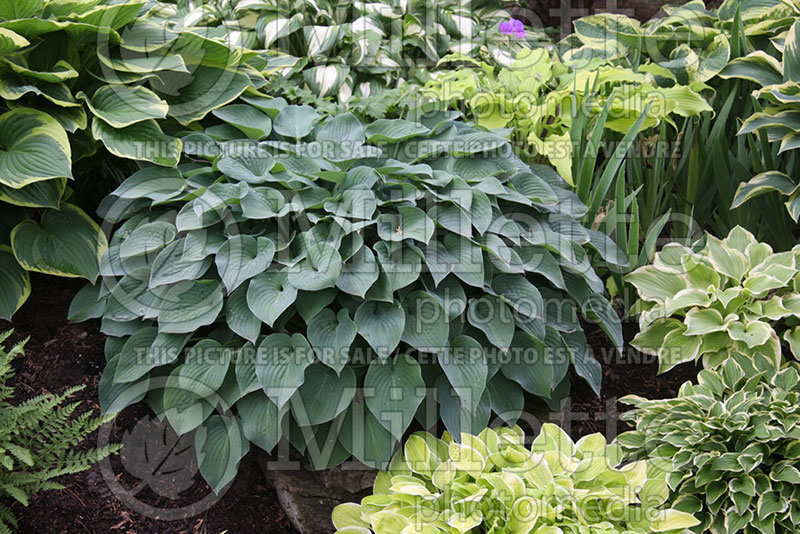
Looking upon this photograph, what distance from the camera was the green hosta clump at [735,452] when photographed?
5.89ft

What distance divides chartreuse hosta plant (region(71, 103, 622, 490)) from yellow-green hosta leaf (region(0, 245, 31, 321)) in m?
0.17

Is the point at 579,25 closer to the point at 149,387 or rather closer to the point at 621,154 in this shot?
the point at 621,154

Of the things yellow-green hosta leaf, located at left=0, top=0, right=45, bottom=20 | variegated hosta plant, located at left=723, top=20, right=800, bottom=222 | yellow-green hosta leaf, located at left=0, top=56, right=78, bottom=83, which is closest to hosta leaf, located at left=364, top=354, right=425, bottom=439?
yellow-green hosta leaf, located at left=0, top=56, right=78, bottom=83

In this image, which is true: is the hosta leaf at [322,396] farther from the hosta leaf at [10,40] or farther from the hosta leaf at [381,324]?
the hosta leaf at [10,40]

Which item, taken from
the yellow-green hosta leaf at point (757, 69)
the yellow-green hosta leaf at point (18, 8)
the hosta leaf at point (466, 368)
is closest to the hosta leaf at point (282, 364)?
the hosta leaf at point (466, 368)

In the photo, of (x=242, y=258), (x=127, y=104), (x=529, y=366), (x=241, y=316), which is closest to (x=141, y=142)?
(x=127, y=104)

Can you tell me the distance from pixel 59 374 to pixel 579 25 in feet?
9.19

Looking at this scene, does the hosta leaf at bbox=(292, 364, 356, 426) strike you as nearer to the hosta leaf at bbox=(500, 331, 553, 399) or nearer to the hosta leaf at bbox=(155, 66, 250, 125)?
the hosta leaf at bbox=(500, 331, 553, 399)

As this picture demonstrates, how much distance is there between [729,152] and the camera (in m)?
2.76

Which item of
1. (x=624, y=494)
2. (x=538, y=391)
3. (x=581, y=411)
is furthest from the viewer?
(x=581, y=411)

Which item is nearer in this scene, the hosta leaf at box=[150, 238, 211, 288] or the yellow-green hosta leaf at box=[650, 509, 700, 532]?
the yellow-green hosta leaf at box=[650, 509, 700, 532]

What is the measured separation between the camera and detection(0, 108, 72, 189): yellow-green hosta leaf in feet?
6.63

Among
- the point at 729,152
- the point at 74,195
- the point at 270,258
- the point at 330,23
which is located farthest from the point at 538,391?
the point at 330,23

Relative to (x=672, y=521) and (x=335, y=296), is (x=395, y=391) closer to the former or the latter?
(x=335, y=296)
